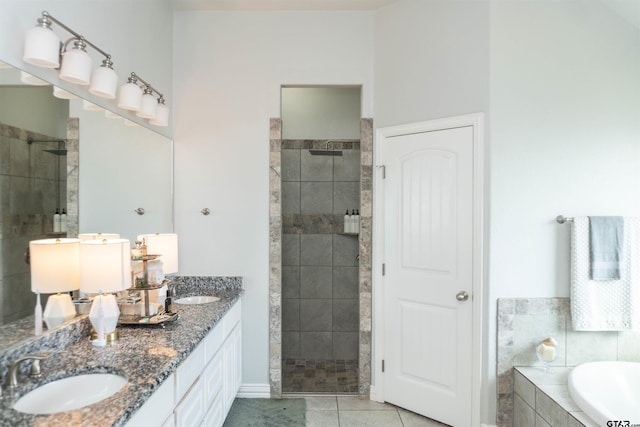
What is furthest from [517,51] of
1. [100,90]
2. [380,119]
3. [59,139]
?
[59,139]

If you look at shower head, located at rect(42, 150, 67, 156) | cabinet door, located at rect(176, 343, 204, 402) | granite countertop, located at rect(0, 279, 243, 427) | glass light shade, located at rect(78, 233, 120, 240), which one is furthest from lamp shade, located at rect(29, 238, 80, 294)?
cabinet door, located at rect(176, 343, 204, 402)

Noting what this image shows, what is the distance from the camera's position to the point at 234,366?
2.76 m

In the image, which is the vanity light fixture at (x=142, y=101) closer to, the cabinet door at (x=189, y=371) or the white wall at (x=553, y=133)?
the cabinet door at (x=189, y=371)

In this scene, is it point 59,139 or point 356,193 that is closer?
point 59,139

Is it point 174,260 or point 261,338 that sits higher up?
point 174,260

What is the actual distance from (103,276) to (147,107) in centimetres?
124

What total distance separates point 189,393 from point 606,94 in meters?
2.98

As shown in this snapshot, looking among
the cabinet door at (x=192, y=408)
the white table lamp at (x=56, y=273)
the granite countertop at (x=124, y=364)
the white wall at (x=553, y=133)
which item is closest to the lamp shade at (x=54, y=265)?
the white table lamp at (x=56, y=273)

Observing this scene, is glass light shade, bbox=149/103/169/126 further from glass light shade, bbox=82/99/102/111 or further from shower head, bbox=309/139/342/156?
shower head, bbox=309/139/342/156

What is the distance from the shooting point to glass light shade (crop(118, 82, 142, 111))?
2.23 m

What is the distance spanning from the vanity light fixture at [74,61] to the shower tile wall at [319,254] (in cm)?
186

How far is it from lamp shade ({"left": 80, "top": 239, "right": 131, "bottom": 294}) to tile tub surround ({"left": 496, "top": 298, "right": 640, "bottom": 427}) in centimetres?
219

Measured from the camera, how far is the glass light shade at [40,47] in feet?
4.99

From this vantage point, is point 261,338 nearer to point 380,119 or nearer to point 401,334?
point 401,334
